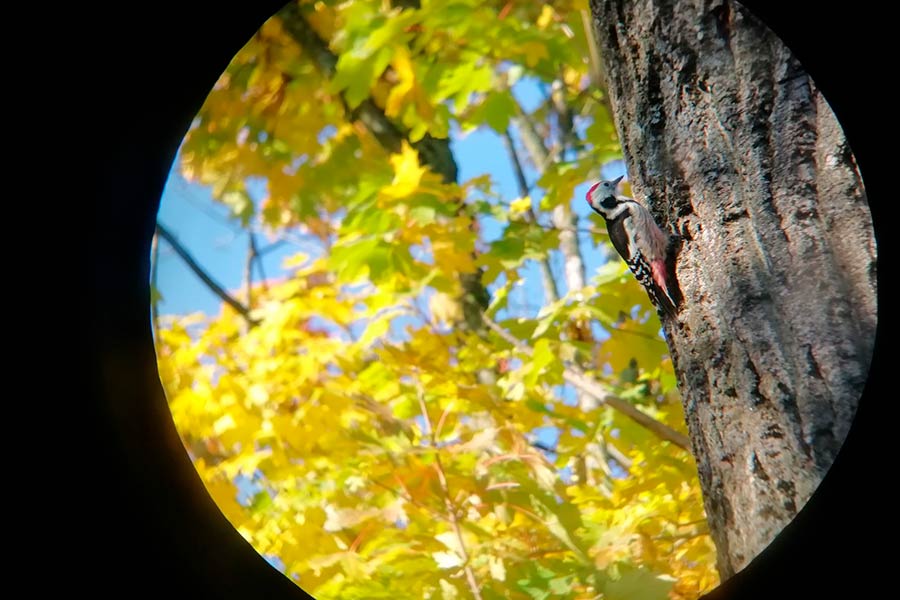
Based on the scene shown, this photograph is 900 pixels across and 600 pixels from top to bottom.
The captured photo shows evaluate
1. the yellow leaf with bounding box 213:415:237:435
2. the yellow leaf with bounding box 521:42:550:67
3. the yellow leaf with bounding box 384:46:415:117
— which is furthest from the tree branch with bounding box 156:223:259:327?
the yellow leaf with bounding box 521:42:550:67

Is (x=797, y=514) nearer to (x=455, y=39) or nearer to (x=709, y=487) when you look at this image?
(x=709, y=487)

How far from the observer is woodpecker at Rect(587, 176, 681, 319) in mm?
669

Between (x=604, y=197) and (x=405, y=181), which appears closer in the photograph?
(x=604, y=197)

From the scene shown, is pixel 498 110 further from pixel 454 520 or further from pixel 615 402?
pixel 454 520

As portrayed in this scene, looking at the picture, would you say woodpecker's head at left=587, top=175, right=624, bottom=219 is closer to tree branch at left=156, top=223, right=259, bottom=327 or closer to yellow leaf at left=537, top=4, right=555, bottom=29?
yellow leaf at left=537, top=4, right=555, bottom=29

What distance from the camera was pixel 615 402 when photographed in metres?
1.16

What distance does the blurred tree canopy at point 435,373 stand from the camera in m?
1.03

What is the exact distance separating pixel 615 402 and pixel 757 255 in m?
0.57

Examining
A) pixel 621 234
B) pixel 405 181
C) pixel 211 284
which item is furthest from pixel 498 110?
pixel 211 284

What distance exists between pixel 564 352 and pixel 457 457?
29 cm

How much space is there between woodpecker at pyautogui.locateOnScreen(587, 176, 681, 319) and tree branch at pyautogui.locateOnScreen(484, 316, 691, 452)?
0.31 meters

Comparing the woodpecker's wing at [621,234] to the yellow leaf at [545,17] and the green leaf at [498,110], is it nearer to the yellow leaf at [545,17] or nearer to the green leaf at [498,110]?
the green leaf at [498,110]

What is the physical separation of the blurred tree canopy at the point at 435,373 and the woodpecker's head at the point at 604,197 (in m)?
0.35

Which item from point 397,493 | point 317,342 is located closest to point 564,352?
point 397,493
